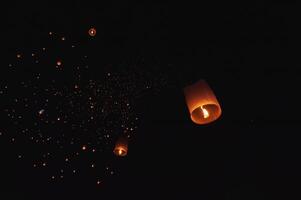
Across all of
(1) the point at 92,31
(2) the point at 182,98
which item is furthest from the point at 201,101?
(2) the point at 182,98

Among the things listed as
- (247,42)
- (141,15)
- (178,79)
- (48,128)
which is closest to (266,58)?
(247,42)

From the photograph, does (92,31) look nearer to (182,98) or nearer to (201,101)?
(182,98)

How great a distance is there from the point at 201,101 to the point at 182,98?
1.73m

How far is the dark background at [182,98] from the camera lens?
3141mm

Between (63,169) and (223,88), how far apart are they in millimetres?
2111

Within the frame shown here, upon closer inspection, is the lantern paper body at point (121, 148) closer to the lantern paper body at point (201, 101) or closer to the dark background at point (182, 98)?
the dark background at point (182, 98)

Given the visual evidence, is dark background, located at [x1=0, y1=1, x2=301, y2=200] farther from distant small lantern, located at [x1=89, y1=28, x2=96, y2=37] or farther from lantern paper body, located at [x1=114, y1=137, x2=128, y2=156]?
lantern paper body, located at [x1=114, y1=137, x2=128, y2=156]

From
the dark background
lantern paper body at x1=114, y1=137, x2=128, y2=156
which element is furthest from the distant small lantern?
lantern paper body at x1=114, y1=137, x2=128, y2=156

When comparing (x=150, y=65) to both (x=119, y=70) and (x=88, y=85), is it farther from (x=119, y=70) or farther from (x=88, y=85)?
(x=88, y=85)

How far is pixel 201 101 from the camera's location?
222cm

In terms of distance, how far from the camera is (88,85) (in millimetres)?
3645

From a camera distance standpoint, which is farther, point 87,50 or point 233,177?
point 233,177

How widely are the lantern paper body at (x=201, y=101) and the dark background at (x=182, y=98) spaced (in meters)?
1.01

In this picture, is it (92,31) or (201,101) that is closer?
(201,101)
